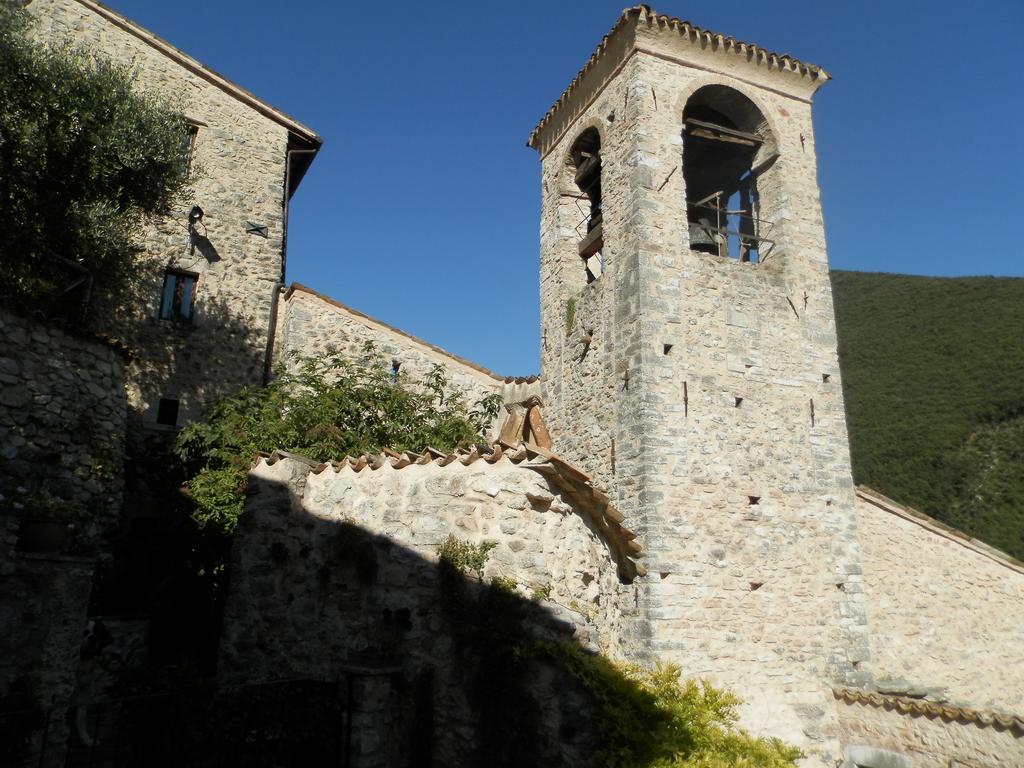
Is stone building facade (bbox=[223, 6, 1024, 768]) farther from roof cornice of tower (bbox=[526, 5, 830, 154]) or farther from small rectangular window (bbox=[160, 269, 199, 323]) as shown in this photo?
small rectangular window (bbox=[160, 269, 199, 323])

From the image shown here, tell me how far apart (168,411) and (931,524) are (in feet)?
41.0

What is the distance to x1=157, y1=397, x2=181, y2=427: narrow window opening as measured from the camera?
12086 mm

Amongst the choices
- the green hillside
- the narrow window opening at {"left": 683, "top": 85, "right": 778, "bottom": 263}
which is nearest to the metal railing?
the narrow window opening at {"left": 683, "top": 85, "right": 778, "bottom": 263}

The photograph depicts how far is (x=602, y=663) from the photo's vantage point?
5867 millimetres

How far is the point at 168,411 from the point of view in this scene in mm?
12195

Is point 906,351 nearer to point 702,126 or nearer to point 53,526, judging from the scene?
point 702,126

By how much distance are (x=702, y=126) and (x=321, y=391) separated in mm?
7398

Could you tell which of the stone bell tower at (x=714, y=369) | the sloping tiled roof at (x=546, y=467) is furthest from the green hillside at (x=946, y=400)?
the sloping tiled roof at (x=546, y=467)

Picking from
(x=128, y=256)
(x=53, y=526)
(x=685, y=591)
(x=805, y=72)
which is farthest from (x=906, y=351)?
(x=53, y=526)

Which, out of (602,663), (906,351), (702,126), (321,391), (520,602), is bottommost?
(602,663)

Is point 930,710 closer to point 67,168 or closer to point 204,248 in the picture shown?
point 67,168

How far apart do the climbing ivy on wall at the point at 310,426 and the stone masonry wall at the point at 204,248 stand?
0.95 meters

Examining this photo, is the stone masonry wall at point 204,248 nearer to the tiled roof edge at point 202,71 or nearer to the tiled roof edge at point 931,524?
the tiled roof edge at point 202,71

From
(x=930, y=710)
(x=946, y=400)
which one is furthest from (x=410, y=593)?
(x=946, y=400)
